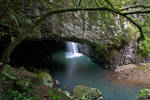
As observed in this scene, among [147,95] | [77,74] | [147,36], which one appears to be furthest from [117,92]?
[147,36]

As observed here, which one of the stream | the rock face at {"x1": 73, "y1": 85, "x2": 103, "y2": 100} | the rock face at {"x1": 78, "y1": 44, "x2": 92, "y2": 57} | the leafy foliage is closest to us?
the leafy foliage

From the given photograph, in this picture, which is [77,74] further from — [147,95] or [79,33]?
[147,95]

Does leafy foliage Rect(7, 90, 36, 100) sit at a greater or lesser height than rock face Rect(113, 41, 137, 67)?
greater

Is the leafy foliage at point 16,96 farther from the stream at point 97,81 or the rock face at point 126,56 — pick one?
the rock face at point 126,56

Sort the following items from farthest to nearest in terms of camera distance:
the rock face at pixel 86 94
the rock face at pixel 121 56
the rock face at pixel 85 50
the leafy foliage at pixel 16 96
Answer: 1. the rock face at pixel 85 50
2. the rock face at pixel 121 56
3. the rock face at pixel 86 94
4. the leafy foliage at pixel 16 96

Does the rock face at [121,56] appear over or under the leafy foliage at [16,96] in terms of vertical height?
under

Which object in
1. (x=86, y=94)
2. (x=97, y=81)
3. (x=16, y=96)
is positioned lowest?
(x=97, y=81)

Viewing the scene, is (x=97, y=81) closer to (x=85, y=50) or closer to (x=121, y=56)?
(x=121, y=56)

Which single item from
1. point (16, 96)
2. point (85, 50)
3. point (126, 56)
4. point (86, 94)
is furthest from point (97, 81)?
point (85, 50)

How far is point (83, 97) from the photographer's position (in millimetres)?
4148

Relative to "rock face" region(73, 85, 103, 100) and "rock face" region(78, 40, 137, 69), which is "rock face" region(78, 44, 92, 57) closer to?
"rock face" region(78, 40, 137, 69)

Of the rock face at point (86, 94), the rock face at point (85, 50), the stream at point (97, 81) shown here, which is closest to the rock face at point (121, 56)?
the stream at point (97, 81)

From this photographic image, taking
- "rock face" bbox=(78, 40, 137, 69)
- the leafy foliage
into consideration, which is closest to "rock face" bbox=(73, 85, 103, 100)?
the leafy foliage

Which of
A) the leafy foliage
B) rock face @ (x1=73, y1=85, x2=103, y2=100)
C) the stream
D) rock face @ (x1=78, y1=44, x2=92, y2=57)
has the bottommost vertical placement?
the stream
